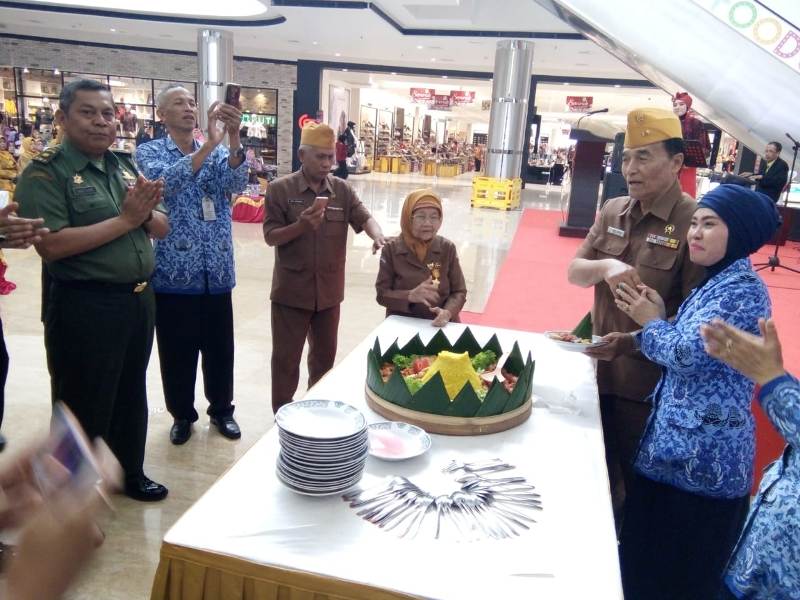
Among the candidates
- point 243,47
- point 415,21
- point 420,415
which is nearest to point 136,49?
point 243,47

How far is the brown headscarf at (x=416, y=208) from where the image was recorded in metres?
2.69

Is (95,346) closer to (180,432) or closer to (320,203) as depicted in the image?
(180,432)

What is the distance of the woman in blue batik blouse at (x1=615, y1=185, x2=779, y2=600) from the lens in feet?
5.27

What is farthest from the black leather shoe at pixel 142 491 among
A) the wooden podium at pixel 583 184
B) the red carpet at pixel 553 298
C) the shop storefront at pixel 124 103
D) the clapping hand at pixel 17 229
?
the shop storefront at pixel 124 103

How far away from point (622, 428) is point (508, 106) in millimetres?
11238

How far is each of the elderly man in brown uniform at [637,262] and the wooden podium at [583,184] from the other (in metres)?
7.75

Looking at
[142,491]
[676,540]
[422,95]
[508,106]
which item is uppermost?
[422,95]

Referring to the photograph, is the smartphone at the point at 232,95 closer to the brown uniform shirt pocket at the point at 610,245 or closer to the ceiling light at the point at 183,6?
the brown uniform shirt pocket at the point at 610,245

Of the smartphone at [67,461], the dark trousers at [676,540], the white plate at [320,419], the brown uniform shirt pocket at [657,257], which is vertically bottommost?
the dark trousers at [676,540]

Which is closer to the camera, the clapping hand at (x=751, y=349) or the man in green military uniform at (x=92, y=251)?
the clapping hand at (x=751, y=349)

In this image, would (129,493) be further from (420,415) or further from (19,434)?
(420,415)

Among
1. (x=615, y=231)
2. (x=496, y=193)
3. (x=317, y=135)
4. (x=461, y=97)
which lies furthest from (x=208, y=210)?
(x=461, y=97)

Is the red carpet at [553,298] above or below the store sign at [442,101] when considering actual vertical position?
below

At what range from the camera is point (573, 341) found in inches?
96.3
